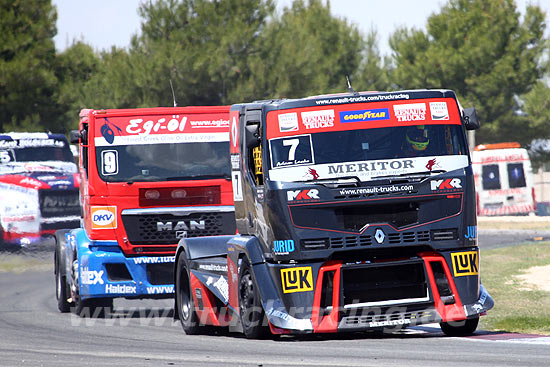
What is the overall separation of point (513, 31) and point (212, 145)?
3628 centimetres

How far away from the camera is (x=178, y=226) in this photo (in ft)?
48.8

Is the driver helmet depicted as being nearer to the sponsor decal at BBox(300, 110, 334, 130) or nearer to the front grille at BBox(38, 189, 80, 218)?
the sponsor decal at BBox(300, 110, 334, 130)

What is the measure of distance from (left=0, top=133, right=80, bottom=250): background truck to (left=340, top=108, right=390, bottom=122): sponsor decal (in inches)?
666

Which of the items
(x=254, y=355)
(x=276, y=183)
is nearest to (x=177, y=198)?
(x=276, y=183)

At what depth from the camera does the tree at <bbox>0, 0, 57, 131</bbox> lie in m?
42.2

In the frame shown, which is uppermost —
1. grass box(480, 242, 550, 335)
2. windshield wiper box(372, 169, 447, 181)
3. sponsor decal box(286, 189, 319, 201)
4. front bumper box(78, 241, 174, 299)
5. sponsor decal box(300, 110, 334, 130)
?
sponsor decal box(300, 110, 334, 130)

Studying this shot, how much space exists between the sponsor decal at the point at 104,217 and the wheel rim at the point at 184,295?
1874 millimetres

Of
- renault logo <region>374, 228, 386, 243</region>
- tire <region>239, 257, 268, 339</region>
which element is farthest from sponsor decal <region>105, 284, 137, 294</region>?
renault logo <region>374, 228, 386, 243</region>

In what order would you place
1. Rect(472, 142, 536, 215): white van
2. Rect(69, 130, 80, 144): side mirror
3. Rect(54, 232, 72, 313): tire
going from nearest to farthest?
Rect(69, 130, 80, 144): side mirror
Rect(54, 232, 72, 313): tire
Rect(472, 142, 536, 215): white van

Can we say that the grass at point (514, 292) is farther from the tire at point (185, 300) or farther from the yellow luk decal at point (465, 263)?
the tire at point (185, 300)

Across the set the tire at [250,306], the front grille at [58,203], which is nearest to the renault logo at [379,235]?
the tire at [250,306]

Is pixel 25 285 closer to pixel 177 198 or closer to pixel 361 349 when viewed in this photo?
pixel 177 198

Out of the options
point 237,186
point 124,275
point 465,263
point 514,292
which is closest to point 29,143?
point 124,275

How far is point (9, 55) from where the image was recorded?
42594mm
